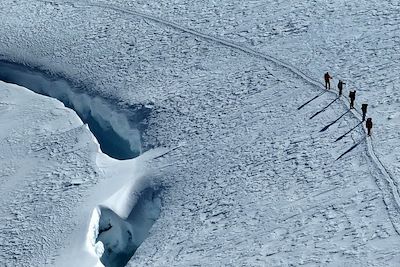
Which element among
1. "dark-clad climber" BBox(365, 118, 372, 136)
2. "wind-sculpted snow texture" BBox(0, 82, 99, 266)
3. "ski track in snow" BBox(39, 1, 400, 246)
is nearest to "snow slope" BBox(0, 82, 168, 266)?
"wind-sculpted snow texture" BBox(0, 82, 99, 266)

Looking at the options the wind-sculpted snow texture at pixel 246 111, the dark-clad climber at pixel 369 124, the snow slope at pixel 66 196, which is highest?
the dark-clad climber at pixel 369 124

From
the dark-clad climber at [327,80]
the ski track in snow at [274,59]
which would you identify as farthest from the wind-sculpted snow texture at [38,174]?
the dark-clad climber at [327,80]

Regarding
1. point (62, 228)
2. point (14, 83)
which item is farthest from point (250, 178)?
point (14, 83)

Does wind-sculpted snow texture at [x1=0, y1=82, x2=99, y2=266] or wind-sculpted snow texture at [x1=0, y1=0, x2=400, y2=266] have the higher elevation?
wind-sculpted snow texture at [x1=0, y1=0, x2=400, y2=266]

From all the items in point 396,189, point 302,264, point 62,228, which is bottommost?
point 62,228

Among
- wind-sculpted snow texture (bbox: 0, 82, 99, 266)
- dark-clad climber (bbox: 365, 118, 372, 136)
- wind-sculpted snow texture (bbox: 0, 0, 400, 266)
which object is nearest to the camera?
wind-sculpted snow texture (bbox: 0, 0, 400, 266)

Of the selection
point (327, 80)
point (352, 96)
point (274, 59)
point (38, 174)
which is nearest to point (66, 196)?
point (38, 174)

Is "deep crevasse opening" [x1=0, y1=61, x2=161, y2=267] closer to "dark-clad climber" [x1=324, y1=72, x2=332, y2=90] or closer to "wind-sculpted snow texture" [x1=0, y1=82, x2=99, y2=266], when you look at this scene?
"wind-sculpted snow texture" [x1=0, y1=82, x2=99, y2=266]

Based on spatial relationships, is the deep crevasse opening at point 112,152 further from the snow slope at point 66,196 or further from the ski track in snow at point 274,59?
the ski track in snow at point 274,59

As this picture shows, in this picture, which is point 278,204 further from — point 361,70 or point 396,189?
point 361,70
